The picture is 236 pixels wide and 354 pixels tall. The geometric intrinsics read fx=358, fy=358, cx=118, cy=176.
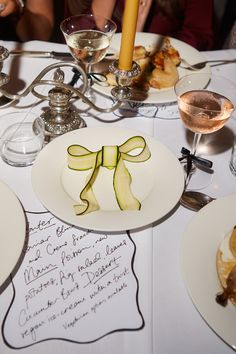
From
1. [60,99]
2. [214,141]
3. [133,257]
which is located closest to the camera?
[133,257]

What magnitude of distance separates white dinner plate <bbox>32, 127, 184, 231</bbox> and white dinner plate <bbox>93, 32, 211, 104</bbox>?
192mm

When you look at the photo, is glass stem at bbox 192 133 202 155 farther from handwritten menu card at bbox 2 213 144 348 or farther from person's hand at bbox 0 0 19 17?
person's hand at bbox 0 0 19 17

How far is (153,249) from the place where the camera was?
0.68 m

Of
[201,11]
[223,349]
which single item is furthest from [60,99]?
[201,11]

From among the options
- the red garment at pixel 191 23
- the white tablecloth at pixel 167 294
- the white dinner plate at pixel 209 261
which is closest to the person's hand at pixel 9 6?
the white tablecloth at pixel 167 294

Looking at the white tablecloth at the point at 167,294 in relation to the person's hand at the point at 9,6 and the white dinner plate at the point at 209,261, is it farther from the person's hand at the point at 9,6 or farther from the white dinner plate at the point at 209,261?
the person's hand at the point at 9,6

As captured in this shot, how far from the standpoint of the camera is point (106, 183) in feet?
2.50

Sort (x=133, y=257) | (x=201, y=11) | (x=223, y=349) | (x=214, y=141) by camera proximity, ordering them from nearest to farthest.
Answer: (x=223, y=349)
(x=133, y=257)
(x=214, y=141)
(x=201, y=11)

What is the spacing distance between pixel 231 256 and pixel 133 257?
0.18 metres

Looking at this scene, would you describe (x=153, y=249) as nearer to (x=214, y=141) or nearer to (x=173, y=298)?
(x=173, y=298)

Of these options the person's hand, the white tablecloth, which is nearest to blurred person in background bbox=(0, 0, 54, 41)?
the person's hand

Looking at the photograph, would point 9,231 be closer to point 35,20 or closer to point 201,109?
point 201,109

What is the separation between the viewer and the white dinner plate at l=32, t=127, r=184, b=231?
655 millimetres

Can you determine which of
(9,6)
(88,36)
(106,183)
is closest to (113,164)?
(106,183)
